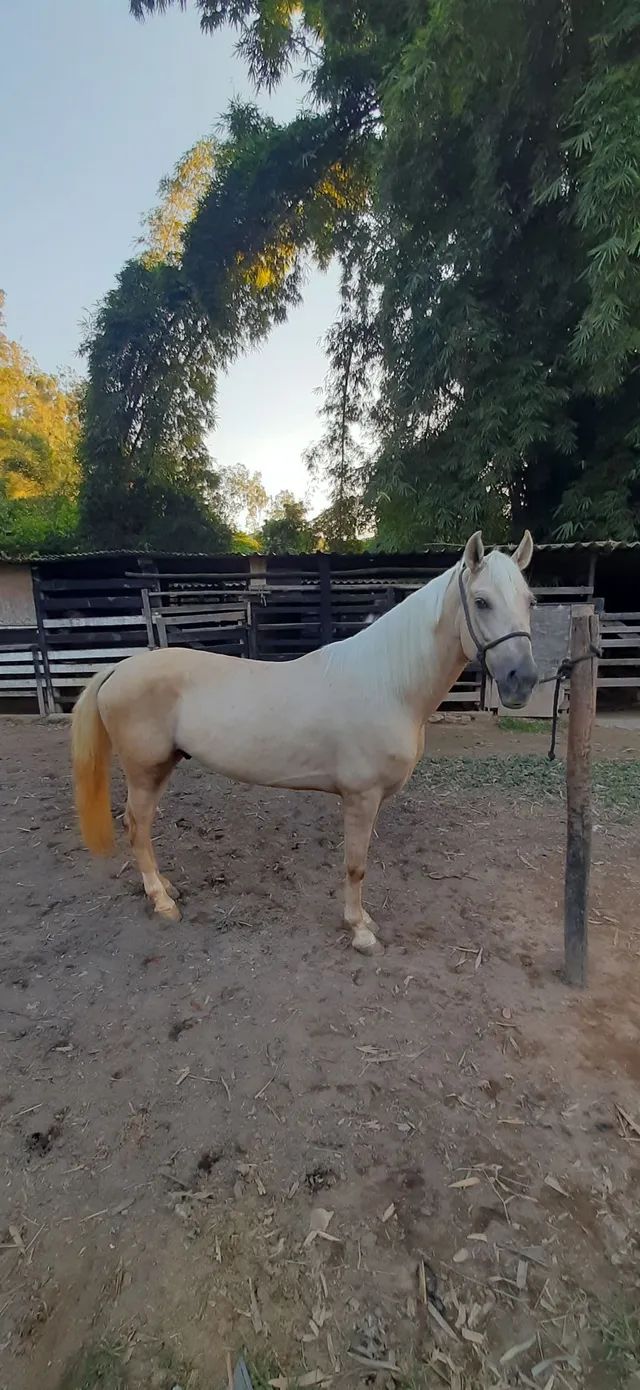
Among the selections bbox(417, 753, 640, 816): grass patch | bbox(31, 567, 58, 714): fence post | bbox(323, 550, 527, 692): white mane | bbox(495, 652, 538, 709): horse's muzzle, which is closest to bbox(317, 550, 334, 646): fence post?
bbox(417, 753, 640, 816): grass patch

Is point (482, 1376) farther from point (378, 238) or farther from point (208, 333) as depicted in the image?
point (208, 333)

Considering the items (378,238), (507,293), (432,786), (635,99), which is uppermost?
(378,238)

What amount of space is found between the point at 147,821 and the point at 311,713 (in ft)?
3.56

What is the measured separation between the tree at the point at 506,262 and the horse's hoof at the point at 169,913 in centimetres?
739

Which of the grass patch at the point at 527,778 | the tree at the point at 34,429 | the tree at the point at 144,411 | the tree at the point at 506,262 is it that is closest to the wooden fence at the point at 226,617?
the tree at the point at 506,262

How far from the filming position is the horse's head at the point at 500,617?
197 centimetres

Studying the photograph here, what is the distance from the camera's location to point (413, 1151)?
5.40 ft

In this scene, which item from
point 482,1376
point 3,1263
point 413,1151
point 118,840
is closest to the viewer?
point 482,1376

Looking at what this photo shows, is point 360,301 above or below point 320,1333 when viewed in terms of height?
above

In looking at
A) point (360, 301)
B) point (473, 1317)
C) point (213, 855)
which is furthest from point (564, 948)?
point (360, 301)

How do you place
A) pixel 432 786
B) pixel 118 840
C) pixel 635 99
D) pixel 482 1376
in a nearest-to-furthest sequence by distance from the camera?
pixel 482 1376, pixel 118 840, pixel 432 786, pixel 635 99

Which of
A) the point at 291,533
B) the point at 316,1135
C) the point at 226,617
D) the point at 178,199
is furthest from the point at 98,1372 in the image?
the point at 178,199

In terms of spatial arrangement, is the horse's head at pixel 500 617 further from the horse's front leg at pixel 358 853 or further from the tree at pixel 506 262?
the tree at pixel 506 262

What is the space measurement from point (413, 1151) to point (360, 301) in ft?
48.7
